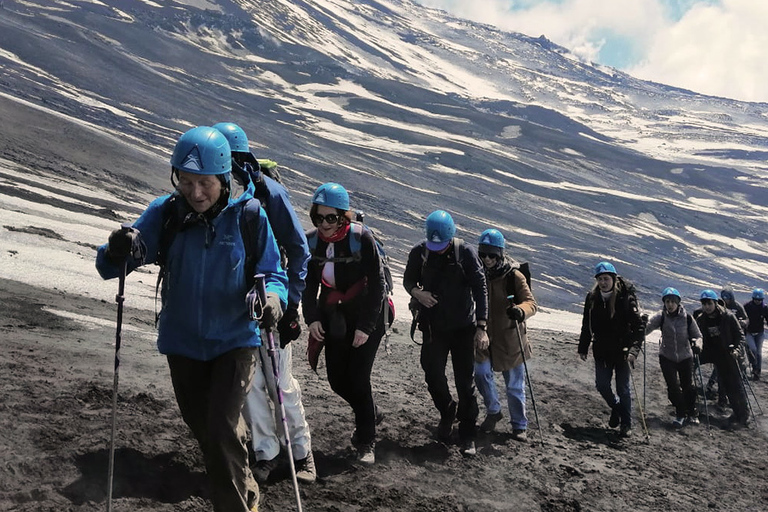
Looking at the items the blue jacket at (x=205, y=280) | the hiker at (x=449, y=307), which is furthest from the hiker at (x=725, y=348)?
the blue jacket at (x=205, y=280)

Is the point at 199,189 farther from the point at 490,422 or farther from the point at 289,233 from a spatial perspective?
the point at 490,422

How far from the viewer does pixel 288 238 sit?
441 cm

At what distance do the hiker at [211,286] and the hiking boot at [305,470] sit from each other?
5.93 feet

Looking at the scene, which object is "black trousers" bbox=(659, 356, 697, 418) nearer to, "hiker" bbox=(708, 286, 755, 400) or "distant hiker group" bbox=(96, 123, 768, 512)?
"distant hiker group" bbox=(96, 123, 768, 512)

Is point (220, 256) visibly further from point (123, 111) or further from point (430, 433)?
point (123, 111)

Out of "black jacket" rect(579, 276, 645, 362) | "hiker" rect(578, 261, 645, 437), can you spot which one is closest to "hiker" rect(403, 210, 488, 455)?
"black jacket" rect(579, 276, 645, 362)

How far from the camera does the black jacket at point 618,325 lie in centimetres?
885

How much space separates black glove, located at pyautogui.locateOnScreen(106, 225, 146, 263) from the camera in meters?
3.31

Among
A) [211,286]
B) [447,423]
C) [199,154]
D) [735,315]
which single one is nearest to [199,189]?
[199,154]

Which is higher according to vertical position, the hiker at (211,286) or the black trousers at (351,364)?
the hiker at (211,286)

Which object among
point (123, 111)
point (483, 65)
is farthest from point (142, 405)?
point (483, 65)

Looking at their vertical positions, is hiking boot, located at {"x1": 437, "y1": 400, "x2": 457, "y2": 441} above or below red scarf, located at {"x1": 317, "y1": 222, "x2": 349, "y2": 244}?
below

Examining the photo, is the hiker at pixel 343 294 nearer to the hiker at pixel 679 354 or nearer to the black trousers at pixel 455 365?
the black trousers at pixel 455 365

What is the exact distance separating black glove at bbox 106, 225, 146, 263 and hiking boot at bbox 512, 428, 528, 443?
5.52m
